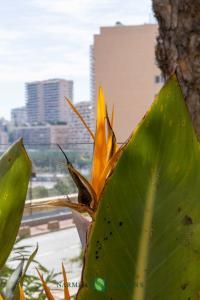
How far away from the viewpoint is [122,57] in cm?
1450

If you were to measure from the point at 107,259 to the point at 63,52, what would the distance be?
15.8m

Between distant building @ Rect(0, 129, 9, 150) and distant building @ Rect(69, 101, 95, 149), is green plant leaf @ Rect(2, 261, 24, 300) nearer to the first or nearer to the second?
distant building @ Rect(69, 101, 95, 149)

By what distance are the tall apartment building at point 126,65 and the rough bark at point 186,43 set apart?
12313mm

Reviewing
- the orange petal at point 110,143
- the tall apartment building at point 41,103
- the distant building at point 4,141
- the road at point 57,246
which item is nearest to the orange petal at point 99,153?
the orange petal at point 110,143

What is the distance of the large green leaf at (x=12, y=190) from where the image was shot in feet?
1.04

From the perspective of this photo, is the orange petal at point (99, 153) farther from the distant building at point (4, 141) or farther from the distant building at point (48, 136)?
the distant building at point (4, 141)


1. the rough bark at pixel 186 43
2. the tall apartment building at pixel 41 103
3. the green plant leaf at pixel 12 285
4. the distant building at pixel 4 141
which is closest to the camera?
the green plant leaf at pixel 12 285

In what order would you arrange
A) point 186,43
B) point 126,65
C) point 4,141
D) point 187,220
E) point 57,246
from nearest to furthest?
point 187,220, point 186,43, point 4,141, point 57,246, point 126,65

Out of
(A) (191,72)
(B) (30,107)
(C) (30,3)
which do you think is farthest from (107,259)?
(B) (30,107)

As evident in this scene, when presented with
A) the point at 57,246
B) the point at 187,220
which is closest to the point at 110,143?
the point at 187,220

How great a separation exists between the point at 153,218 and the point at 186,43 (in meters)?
0.79

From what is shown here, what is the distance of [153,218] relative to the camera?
0.86 ft

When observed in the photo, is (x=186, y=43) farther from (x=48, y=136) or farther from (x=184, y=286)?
(x=48, y=136)

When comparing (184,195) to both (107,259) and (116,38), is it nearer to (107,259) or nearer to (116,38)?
(107,259)
